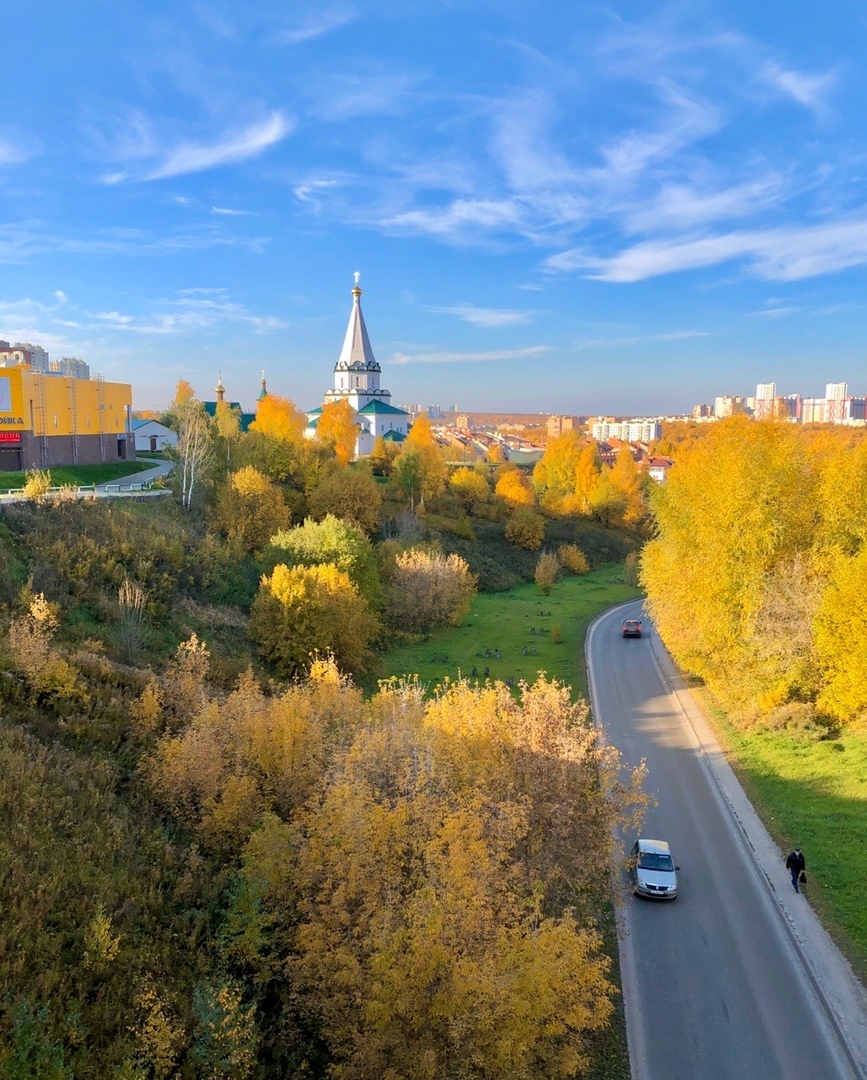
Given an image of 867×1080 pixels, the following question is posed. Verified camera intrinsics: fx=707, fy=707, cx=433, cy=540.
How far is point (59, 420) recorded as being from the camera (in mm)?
40000

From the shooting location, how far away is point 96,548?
82.3 feet

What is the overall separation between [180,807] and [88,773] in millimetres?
1782

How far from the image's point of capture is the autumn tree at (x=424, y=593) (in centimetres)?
3362

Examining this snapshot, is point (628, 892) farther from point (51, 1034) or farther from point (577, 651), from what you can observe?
point (577, 651)

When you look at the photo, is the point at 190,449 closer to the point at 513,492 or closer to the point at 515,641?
the point at 515,641

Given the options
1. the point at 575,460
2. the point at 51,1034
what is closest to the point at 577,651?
the point at 51,1034

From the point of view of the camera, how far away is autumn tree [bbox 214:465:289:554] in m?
34.4

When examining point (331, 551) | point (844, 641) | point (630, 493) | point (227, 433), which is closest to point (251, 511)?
point (331, 551)

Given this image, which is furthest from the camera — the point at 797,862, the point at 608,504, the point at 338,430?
the point at 608,504

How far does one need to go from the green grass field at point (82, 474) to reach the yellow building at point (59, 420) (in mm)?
687

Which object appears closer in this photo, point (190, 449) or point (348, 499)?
point (190, 449)

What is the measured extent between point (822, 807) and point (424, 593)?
67.0ft

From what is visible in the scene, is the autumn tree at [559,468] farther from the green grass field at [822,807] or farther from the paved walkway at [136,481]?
the green grass field at [822,807]

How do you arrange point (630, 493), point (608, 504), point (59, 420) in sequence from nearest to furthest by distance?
1. point (59, 420)
2. point (608, 504)
3. point (630, 493)
